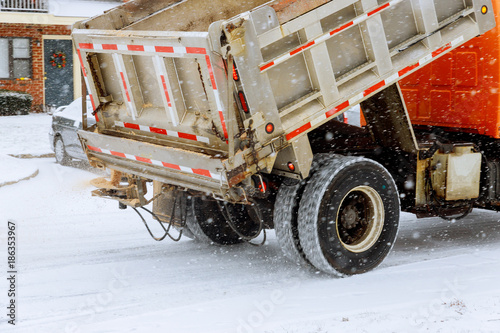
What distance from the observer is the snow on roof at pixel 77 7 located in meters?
24.6

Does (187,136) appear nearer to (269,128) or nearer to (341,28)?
(269,128)

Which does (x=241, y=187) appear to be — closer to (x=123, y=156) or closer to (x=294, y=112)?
(x=294, y=112)

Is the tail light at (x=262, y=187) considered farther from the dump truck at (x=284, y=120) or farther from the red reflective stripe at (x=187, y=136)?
the red reflective stripe at (x=187, y=136)

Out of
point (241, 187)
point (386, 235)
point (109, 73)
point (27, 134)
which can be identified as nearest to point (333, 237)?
point (386, 235)

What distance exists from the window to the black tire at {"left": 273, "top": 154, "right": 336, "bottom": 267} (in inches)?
871

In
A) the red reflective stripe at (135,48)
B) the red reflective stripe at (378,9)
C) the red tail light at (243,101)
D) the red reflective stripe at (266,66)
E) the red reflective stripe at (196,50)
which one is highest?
the red reflective stripe at (135,48)

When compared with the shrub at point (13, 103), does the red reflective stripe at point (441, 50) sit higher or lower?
higher

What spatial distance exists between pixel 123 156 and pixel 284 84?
5.37ft

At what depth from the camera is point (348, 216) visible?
19.4 feet

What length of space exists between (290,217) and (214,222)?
1539 millimetres

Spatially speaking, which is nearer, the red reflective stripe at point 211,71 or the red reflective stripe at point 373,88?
the red reflective stripe at point 211,71

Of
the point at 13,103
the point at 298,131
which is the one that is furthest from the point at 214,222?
the point at 13,103

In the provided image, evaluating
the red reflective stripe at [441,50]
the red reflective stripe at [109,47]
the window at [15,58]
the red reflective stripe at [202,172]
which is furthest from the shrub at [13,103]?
the red reflective stripe at [441,50]

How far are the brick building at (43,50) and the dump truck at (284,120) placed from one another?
19476 millimetres
